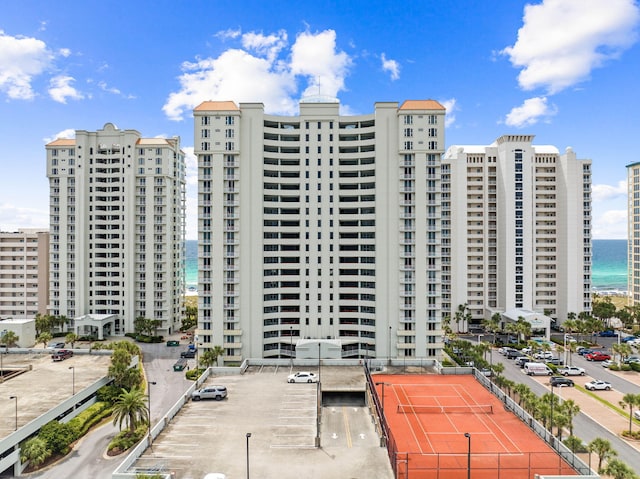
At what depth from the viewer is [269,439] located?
135 ft

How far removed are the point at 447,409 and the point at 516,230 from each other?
73524mm

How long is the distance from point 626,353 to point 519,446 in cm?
5032

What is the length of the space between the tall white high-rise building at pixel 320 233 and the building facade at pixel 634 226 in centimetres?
7480

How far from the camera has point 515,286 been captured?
110 meters

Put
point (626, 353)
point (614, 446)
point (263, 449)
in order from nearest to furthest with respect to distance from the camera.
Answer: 1. point (263, 449)
2. point (614, 446)
3. point (626, 353)

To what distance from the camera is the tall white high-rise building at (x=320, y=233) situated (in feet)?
251

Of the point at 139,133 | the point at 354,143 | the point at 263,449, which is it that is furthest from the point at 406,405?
the point at 139,133

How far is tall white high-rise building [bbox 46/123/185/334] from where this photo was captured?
103125 mm

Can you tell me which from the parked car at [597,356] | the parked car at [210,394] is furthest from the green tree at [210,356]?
the parked car at [597,356]

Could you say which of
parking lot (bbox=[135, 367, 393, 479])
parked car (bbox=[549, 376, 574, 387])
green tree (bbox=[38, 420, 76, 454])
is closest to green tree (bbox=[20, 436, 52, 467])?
green tree (bbox=[38, 420, 76, 454])

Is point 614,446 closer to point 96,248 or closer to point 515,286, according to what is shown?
point 515,286

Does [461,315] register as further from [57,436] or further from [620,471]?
[57,436]

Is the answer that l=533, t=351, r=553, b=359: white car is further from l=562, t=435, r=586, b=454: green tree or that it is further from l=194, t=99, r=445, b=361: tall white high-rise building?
l=562, t=435, r=586, b=454: green tree

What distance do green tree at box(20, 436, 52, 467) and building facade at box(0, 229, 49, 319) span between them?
252 feet
